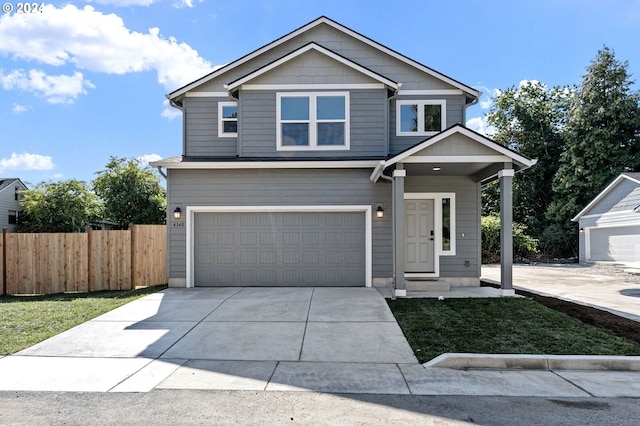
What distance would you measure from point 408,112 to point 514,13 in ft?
22.8

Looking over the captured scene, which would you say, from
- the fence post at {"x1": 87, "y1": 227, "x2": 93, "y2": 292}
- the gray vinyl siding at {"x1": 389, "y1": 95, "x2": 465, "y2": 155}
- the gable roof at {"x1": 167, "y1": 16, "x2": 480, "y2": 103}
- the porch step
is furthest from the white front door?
the fence post at {"x1": 87, "y1": 227, "x2": 93, "y2": 292}

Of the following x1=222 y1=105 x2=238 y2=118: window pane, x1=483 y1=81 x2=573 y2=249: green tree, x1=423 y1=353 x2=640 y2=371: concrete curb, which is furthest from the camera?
x1=483 y1=81 x2=573 y2=249: green tree

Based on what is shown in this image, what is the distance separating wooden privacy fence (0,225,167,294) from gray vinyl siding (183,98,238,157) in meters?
2.63

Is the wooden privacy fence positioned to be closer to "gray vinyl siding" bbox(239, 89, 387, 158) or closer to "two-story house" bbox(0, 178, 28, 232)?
"gray vinyl siding" bbox(239, 89, 387, 158)

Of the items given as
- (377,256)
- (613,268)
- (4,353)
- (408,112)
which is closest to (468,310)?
(377,256)

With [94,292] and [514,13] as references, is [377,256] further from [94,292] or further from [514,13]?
[514,13]

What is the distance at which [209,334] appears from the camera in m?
5.91

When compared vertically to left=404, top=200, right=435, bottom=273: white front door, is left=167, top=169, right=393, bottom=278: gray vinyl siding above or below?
above

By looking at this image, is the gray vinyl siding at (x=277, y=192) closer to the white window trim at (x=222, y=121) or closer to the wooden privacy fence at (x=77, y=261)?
the wooden privacy fence at (x=77, y=261)

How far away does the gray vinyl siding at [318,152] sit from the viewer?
10.3 metres

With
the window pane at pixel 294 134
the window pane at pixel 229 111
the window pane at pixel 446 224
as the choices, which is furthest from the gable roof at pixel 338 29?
the window pane at pixel 446 224

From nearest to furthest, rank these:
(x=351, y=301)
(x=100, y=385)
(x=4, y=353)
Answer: (x=100, y=385) → (x=4, y=353) → (x=351, y=301)

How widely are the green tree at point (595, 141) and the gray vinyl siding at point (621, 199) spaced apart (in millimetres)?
4454

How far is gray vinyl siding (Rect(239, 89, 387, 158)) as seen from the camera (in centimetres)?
1026
